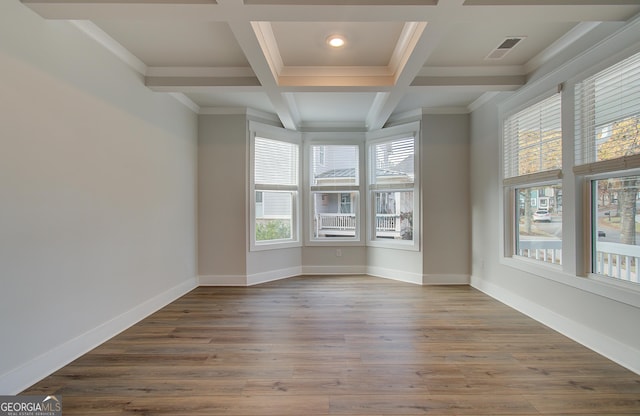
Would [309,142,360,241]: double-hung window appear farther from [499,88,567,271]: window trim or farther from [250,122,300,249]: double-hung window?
[499,88,567,271]: window trim

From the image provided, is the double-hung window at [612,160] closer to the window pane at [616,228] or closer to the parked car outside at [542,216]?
the window pane at [616,228]

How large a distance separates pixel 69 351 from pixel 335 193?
12.8 feet

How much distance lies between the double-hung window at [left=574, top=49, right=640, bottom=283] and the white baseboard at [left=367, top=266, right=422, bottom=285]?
224cm

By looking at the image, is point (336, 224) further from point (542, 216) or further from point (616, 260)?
point (616, 260)

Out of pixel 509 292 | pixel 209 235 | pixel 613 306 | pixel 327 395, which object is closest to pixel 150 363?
pixel 327 395

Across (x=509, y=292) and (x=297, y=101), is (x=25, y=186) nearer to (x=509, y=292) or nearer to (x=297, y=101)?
(x=297, y=101)

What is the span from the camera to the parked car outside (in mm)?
3090

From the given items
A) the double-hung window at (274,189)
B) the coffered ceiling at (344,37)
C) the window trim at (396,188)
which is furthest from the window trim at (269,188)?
the window trim at (396,188)

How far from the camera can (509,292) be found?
3.54 m

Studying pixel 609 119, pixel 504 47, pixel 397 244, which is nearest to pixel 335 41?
pixel 504 47

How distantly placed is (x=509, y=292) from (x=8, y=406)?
14.9 feet

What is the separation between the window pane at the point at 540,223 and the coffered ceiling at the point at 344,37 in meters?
1.25

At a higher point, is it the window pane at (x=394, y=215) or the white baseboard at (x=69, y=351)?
the window pane at (x=394, y=215)

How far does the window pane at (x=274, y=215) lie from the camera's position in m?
4.74
